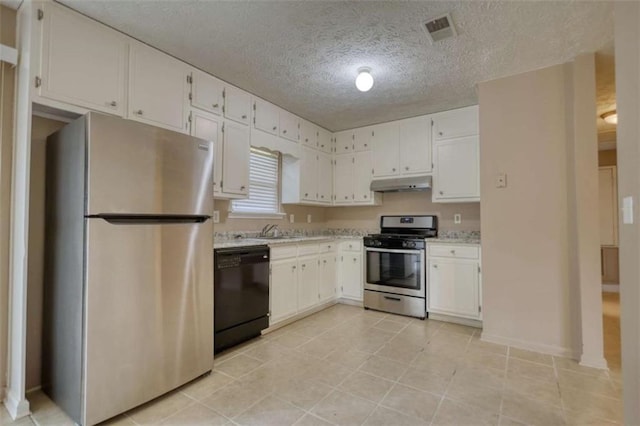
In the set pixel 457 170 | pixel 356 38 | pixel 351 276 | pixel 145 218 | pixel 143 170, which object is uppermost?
pixel 356 38

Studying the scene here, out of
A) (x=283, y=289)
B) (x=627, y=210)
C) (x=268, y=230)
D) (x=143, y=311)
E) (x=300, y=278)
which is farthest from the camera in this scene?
(x=268, y=230)

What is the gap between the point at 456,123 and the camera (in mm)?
3725

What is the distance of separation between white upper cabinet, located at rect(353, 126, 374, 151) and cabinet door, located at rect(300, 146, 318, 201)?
0.62 metres

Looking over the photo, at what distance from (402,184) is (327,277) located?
1.54 meters

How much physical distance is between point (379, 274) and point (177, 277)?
2.58 metres

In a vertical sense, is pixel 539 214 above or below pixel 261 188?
below

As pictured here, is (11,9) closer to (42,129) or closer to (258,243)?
(42,129)

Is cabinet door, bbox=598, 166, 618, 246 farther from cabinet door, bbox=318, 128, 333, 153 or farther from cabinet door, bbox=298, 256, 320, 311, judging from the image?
cabinet door, bbox=298, 256, 320, 311

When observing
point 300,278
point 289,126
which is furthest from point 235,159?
point 300,278

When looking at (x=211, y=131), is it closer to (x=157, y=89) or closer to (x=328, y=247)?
(x=157, y=89)

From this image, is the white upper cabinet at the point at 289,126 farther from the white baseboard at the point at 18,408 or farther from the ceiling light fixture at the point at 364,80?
the white baseboard at the point at 18,408

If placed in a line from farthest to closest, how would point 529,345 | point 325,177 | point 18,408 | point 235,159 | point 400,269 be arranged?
point 325,177, point 400,269, point 235,159, point 529,345, point 18,408

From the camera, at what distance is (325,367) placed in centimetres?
245

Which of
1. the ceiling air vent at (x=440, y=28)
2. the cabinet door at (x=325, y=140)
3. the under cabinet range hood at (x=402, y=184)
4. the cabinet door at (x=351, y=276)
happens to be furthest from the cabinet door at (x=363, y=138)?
the ceiling air vent at (x=440, y=28)
